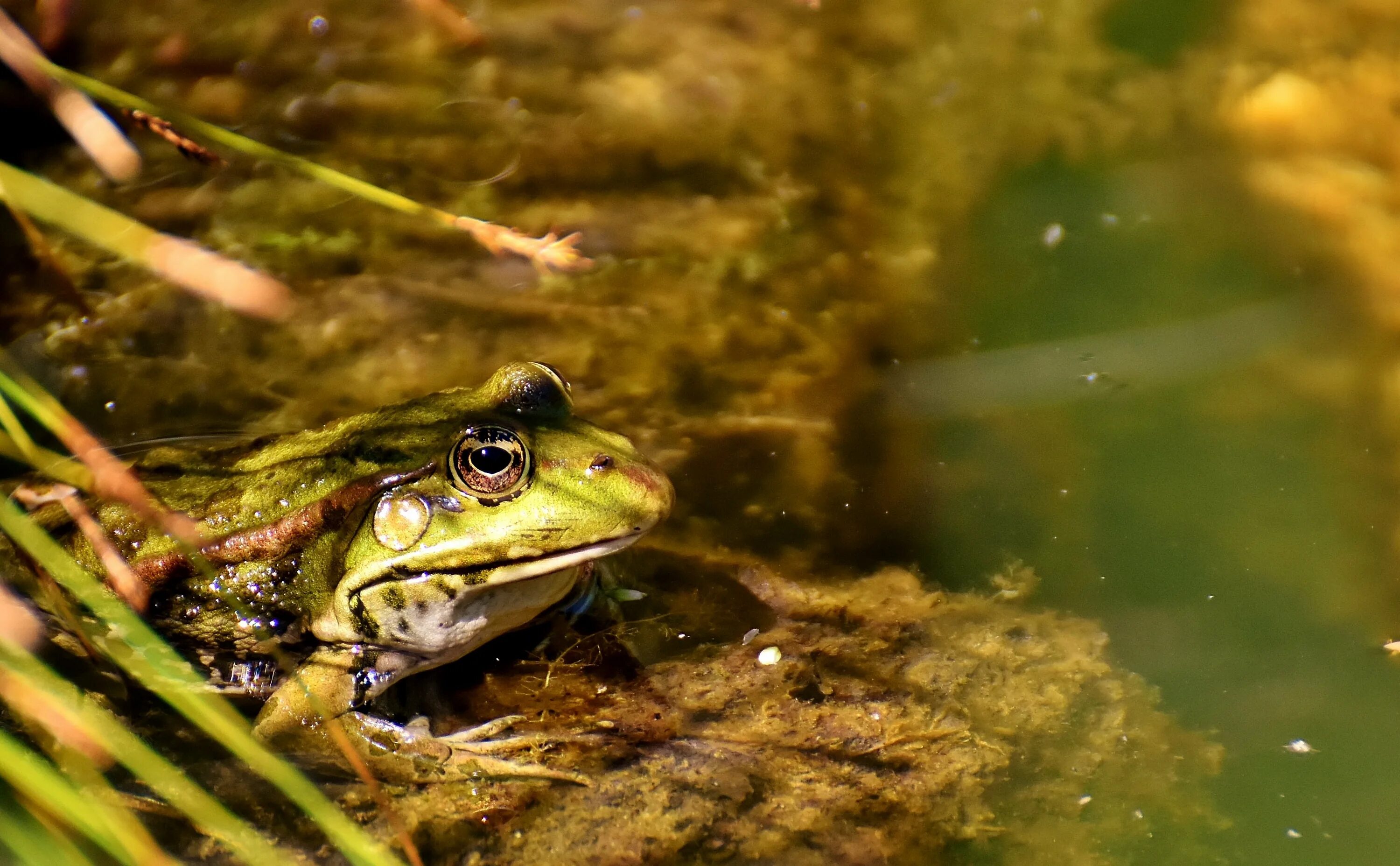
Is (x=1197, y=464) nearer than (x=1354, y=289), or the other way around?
(x=1197, y=464)

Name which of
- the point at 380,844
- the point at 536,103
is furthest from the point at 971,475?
the point at 536,103

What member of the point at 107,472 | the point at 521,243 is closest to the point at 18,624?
the point at 107,472

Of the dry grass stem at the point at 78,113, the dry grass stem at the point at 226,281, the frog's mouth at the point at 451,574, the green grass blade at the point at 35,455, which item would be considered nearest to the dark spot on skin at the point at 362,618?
the frog's mouth at the point at 451,574

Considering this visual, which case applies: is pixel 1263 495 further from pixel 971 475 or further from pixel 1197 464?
pixel 971 475

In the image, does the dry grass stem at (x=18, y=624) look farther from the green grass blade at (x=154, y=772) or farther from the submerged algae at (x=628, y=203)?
the submerged algae at (x=628, y=203)

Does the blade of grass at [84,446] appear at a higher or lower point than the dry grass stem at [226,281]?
lower

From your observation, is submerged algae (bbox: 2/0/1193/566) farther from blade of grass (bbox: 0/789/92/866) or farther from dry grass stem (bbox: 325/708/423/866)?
blade of grass (bbox: 0/789/92/866)

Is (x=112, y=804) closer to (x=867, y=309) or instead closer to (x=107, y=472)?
(x=107, y=472)
